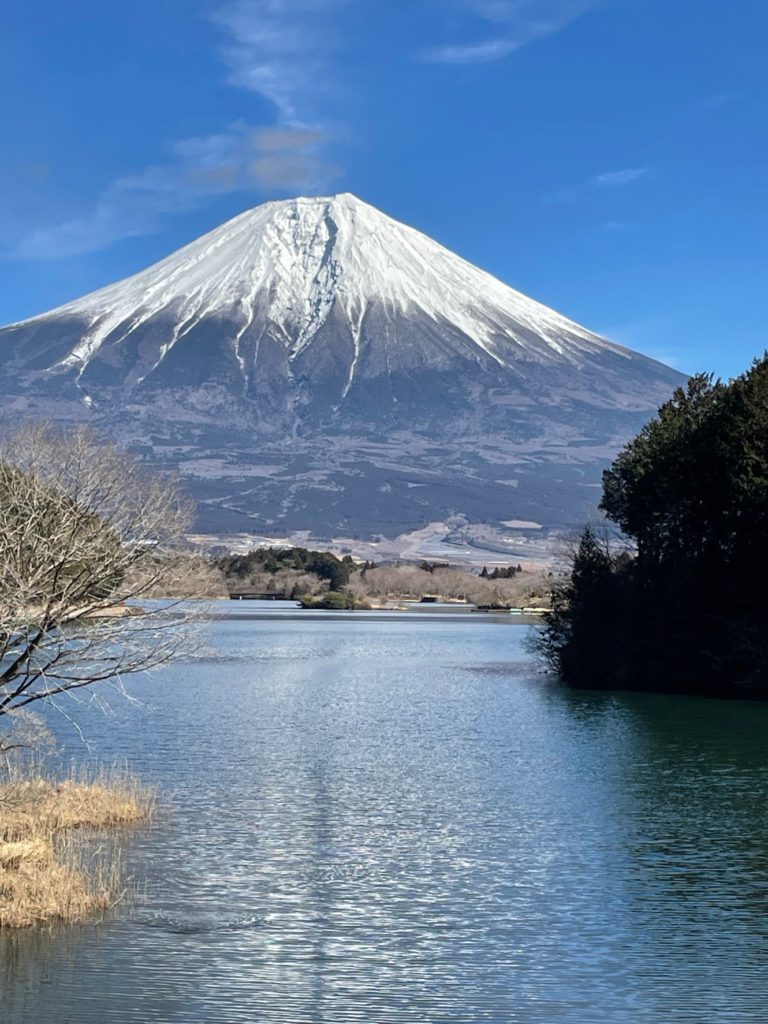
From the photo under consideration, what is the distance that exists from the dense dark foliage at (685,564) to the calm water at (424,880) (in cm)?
804

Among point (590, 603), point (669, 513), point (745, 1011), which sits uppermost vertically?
point (669, 513)

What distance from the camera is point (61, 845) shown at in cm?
1600

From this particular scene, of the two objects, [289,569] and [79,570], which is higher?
[289,569]

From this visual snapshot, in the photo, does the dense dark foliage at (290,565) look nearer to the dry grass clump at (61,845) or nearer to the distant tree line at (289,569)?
the distant tree line at (289,569)

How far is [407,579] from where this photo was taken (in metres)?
134

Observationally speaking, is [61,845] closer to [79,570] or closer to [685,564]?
[79,570]

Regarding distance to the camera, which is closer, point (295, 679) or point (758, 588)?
point (758, 588)

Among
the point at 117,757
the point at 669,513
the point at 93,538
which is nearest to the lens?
the point at 93,538

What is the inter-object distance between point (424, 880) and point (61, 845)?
4.07 m

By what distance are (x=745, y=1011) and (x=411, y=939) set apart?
3.24 meters

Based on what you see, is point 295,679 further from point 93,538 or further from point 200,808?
point 93,538

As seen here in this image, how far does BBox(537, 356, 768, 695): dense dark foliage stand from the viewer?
39750 mm

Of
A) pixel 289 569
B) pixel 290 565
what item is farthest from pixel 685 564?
pixel 290 565

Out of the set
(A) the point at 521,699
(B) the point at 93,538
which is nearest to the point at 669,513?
(A) the point at 521,699
